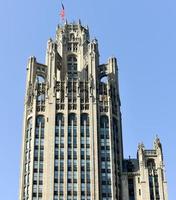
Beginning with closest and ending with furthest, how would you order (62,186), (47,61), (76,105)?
(62,186) → (76,105) → (47,61)

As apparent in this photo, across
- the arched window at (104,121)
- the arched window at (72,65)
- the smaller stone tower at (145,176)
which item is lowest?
the smaller stone tower at (145,176)

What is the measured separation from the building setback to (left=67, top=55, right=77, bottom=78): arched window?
7.29ft

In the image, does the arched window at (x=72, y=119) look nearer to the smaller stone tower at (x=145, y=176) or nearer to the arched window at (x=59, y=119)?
the arched window at (x=59, y=119)

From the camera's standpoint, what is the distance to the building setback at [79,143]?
137 metres

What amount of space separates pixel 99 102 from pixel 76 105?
676 cm

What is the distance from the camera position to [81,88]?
153125mm

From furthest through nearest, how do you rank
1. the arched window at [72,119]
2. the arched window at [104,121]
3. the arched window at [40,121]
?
the arched window at [104,121] → the arched window at [72,119] → the arched window at [40,121]

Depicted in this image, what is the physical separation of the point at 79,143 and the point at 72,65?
33181 mm

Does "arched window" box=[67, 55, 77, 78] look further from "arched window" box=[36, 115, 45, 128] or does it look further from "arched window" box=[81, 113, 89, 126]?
"arched window" box=[36, 115, 45, 128]

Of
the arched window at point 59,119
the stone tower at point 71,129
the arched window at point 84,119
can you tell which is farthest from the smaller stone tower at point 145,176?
the arched window at point 59,119

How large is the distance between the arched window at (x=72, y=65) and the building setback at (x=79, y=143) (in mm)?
2223

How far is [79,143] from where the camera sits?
143 meters

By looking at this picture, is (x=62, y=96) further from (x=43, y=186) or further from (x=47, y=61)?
(x=43, y=186)

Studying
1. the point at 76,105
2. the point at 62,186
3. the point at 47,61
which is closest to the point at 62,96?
the point at 76,105
